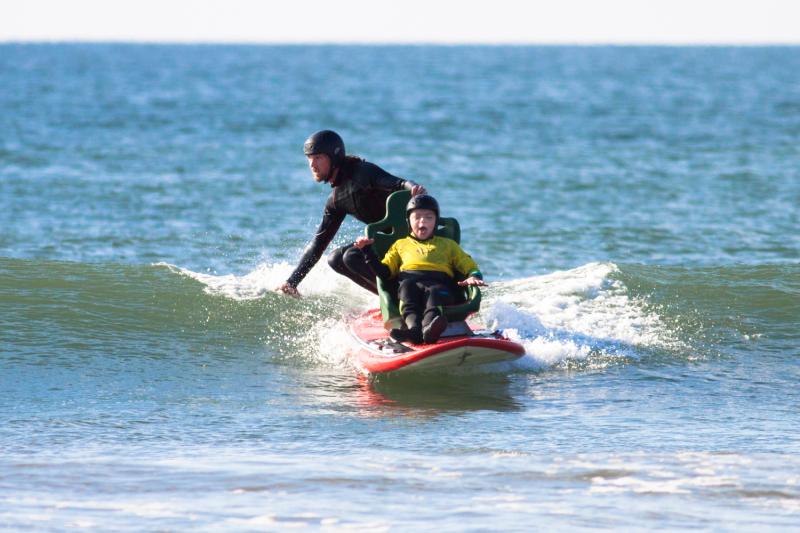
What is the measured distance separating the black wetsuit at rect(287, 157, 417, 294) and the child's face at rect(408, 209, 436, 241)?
0.51 metres

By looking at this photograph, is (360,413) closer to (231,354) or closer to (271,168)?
(231,354)

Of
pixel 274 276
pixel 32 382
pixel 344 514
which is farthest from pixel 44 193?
pixel 344 514

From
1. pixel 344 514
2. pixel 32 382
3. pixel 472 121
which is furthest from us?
pixel 472 121

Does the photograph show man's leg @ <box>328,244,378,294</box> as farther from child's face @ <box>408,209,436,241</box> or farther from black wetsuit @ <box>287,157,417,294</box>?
child's face @ <box>408,209,436,241</box>

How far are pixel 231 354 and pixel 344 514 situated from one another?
470 centimetres

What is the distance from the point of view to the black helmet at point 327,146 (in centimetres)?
1064

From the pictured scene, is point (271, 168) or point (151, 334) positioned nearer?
point (151, 334)

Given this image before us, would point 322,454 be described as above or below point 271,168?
below

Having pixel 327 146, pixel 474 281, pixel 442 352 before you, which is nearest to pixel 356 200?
pixel 327 146

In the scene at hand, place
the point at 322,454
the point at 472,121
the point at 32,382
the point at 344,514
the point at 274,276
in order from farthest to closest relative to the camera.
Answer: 1. the point at 472,121
2. the point at 274,276
3. the point at 32,382
4. the point at 322,454
5. the point at 344,514

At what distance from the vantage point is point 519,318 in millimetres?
11469

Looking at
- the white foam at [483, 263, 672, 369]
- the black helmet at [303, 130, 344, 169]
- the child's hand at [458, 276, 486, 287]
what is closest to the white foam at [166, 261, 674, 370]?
the white foam at [483, 263, 672, 369]

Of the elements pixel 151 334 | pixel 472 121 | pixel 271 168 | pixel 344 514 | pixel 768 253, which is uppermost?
pixel 472 121

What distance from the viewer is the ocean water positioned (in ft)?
23.3
